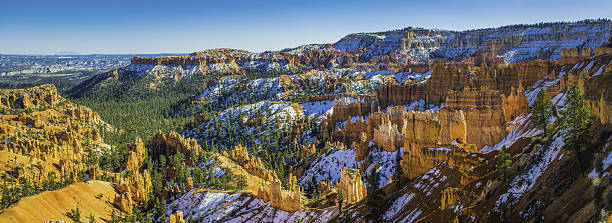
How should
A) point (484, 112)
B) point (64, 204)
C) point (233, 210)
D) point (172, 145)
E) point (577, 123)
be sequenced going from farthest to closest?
point (172, 145), point (233, 210), point (64, 204), point (484, 112), point (577, 123)

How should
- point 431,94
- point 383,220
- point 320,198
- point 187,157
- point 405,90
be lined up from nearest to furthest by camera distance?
point 383,220 → point 320,198 → point 187,157 → point 431,94 → point 405,90

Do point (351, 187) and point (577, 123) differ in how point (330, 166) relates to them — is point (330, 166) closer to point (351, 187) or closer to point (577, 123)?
point (351, 187)

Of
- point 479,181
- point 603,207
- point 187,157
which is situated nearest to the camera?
point 603,207

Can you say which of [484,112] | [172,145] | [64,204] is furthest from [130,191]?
[484,112]

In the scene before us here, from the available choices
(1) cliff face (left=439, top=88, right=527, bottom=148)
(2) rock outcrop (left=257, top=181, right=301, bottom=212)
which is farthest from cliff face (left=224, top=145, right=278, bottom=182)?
(1) cliff face (left=439, top=88, right=527, bottom=148)

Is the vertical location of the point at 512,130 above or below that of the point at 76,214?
above

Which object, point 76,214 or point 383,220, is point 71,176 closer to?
point 76,214

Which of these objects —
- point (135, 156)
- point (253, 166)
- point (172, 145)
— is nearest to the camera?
point (253, 166)

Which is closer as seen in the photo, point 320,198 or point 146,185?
point 320,198

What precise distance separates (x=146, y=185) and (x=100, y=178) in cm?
1093

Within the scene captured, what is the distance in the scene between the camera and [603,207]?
14.4 meters

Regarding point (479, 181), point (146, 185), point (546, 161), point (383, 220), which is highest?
point (546, 161)

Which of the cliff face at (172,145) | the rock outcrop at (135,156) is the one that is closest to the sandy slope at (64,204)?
the rock outcrop at (135,156)

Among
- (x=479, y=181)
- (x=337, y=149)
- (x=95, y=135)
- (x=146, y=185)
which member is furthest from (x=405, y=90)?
(x=95, y=135)
